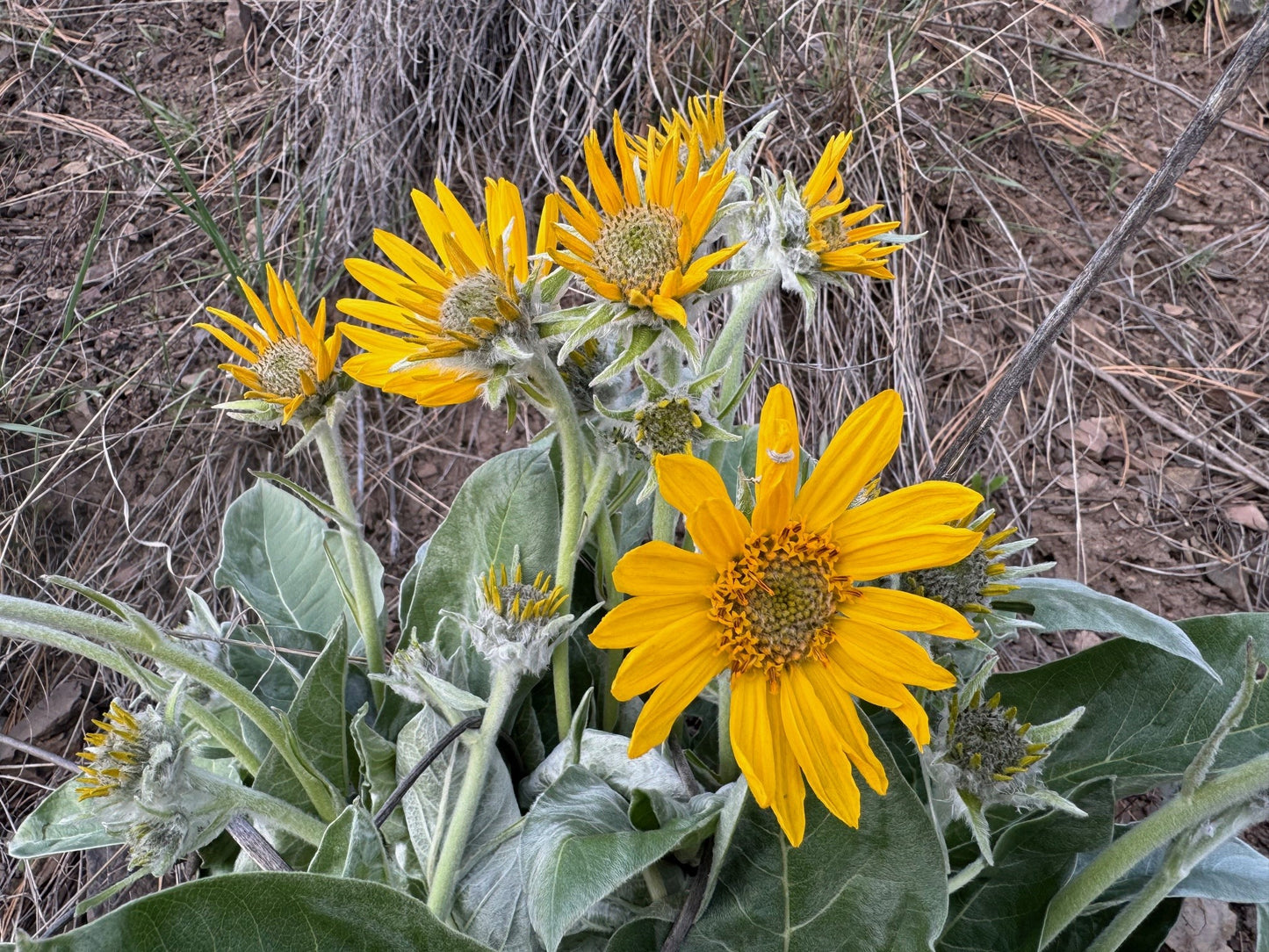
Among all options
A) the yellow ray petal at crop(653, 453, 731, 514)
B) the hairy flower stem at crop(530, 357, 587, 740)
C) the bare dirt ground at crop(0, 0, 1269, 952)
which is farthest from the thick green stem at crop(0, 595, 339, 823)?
the bare dirt ground at crop(0, 0, 1269, 952)

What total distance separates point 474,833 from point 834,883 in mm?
444

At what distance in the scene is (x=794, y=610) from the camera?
3.06ft

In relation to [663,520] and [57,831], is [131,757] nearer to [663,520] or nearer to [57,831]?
[57,831]

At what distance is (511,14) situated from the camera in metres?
2.61

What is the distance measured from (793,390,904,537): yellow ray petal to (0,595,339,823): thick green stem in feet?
2.18

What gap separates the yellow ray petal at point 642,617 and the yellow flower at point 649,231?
28 cm

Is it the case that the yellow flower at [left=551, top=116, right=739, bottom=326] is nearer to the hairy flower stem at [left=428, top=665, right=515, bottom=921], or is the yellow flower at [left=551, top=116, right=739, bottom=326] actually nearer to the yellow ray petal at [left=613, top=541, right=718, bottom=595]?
the yellow ray petal at [left=613, top=541, right=718, bottom=595]

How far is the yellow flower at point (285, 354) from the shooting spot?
117cm

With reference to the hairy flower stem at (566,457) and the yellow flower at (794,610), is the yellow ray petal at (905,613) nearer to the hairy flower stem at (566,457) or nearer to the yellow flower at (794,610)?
the yellow flower at (794,610)

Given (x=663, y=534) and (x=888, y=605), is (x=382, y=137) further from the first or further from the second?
(x=888, y=605)

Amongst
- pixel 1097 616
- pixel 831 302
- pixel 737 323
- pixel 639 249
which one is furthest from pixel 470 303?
pixel 831 302

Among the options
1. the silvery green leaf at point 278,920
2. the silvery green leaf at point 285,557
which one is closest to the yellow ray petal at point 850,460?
the silvery green leaf at point 278,920

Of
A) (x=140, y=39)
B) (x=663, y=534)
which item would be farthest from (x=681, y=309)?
(x=140, y=39)

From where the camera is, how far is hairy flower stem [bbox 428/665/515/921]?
1053mm
